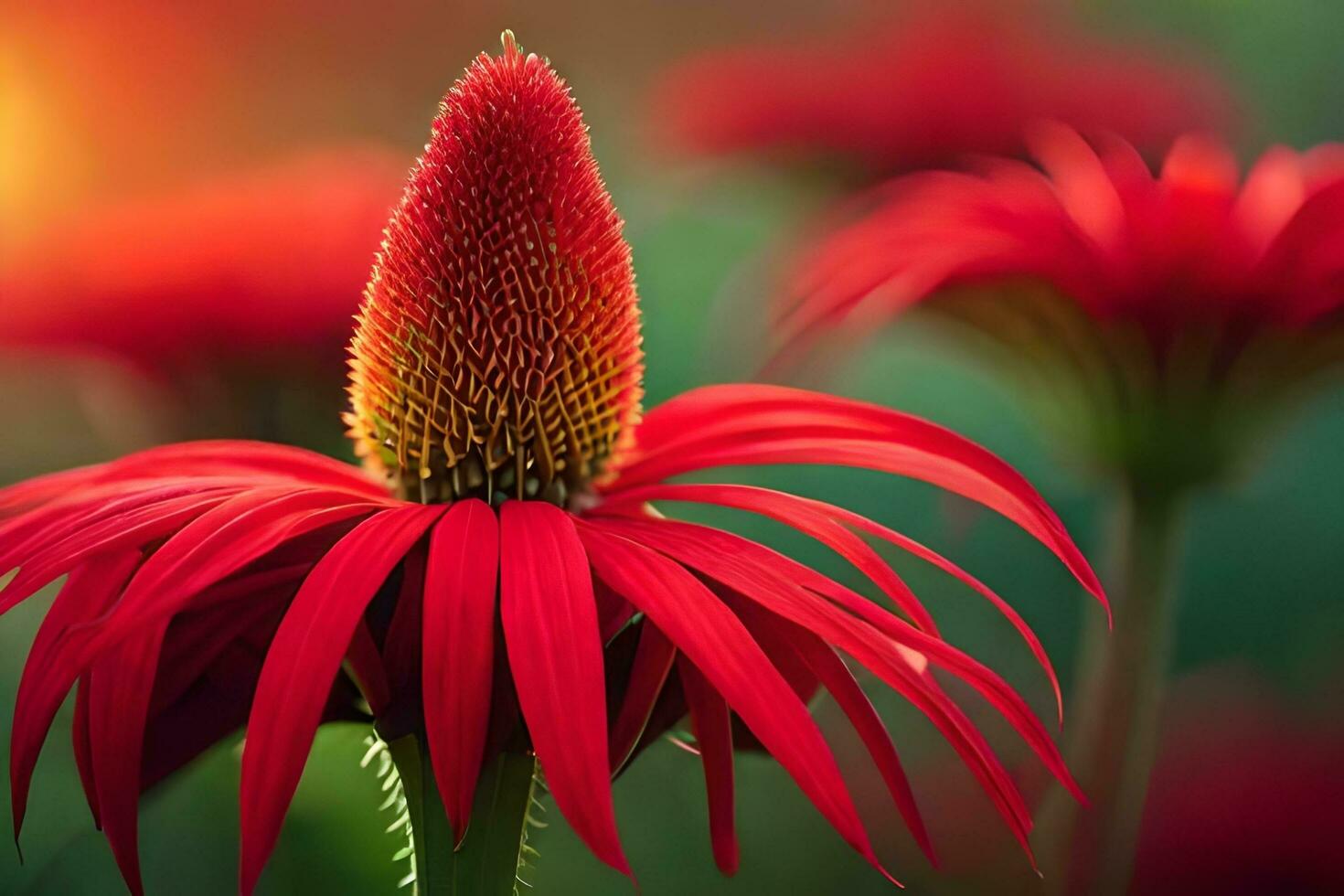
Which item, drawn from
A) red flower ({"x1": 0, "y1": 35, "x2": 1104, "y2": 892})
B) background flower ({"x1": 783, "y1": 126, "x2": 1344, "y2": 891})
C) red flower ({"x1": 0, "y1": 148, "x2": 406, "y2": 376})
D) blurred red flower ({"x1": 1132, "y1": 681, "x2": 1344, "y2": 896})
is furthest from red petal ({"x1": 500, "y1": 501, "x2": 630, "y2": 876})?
blurred red flower ({"x1": 1132, "y1": 681, "x2": 1344, "y2": 896})

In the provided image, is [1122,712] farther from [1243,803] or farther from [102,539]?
[102,539]

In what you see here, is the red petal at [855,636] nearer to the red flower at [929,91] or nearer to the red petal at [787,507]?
the red petal at [787,507]

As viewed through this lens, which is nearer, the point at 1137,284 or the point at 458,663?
the point at 458,663

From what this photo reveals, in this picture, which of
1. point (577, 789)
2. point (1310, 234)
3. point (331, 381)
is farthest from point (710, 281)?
point (577, 789)

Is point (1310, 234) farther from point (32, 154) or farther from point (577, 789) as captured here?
point (32, 154)

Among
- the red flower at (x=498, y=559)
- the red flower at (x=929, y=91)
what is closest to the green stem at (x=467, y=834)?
the red flower at (x=498, y=559)

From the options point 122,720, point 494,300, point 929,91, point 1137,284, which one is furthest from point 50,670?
point 929,91

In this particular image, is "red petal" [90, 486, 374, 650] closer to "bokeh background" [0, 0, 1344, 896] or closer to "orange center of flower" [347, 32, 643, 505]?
"orange center of flower" [347, 32, 643, 505]
